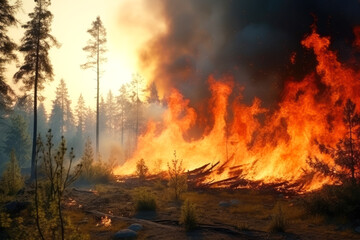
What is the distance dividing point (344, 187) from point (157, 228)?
22.5 ft

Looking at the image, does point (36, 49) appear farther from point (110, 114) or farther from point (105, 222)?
point (110, 114)

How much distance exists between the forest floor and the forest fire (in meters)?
2.86

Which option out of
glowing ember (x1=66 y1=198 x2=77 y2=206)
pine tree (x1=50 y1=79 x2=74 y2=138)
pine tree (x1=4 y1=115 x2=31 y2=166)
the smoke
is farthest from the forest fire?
pine tree (x1=50 y1=79 x2=74 y2=138)

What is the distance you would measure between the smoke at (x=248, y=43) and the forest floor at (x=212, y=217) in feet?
31.1

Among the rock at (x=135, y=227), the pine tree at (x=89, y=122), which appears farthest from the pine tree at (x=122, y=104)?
the rock at (x=135, y=227)

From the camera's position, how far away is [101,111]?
308ft

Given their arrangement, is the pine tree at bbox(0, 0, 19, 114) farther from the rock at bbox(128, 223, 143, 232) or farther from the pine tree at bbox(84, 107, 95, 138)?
the pine tree at bbox(84, 107, 95, 138)

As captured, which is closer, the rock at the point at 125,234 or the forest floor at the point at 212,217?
the rock at the point at 125,234

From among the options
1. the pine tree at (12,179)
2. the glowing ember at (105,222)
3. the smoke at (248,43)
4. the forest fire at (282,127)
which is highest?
the smoke at (248,43)

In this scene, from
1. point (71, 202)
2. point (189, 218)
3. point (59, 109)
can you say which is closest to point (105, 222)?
point (189, 218)

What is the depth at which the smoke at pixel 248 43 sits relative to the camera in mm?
19953

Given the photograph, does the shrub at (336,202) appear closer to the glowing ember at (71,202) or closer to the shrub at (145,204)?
the shrub at (145,204)

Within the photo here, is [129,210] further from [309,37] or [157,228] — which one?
[309,37]

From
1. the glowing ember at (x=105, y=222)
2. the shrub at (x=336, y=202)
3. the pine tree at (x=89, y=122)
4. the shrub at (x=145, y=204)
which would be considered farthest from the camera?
the pine tree at (x=89, y=122)
